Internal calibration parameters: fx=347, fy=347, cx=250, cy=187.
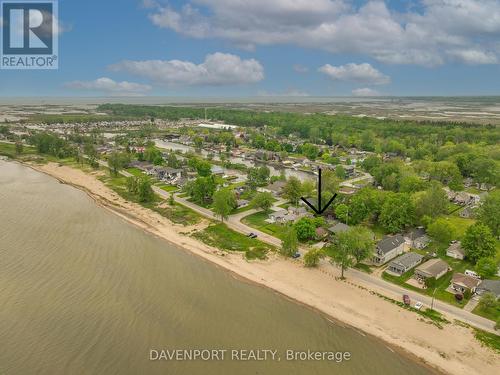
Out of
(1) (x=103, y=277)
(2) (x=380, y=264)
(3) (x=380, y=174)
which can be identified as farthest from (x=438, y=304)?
(3) (x=380, y=174)

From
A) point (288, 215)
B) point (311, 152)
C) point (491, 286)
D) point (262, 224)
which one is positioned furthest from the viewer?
point (311, 152)

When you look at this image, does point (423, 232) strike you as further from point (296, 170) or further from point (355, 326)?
point (296, 170)

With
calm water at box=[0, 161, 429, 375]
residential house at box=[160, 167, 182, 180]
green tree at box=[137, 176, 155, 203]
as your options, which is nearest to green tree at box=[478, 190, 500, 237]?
calm water at box=[0, 161, 429, 375]

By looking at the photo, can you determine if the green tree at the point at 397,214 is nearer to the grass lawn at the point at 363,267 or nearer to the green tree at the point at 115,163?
the grass lawn at the point at 363,267

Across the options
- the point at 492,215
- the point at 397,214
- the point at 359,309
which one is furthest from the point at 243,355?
the point at 492,215

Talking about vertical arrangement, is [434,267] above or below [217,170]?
below

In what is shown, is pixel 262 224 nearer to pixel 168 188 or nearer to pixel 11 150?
pixel 168 188

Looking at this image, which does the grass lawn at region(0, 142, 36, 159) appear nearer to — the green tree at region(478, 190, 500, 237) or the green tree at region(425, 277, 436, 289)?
the green tree at region(425, 277, 436, 289)
